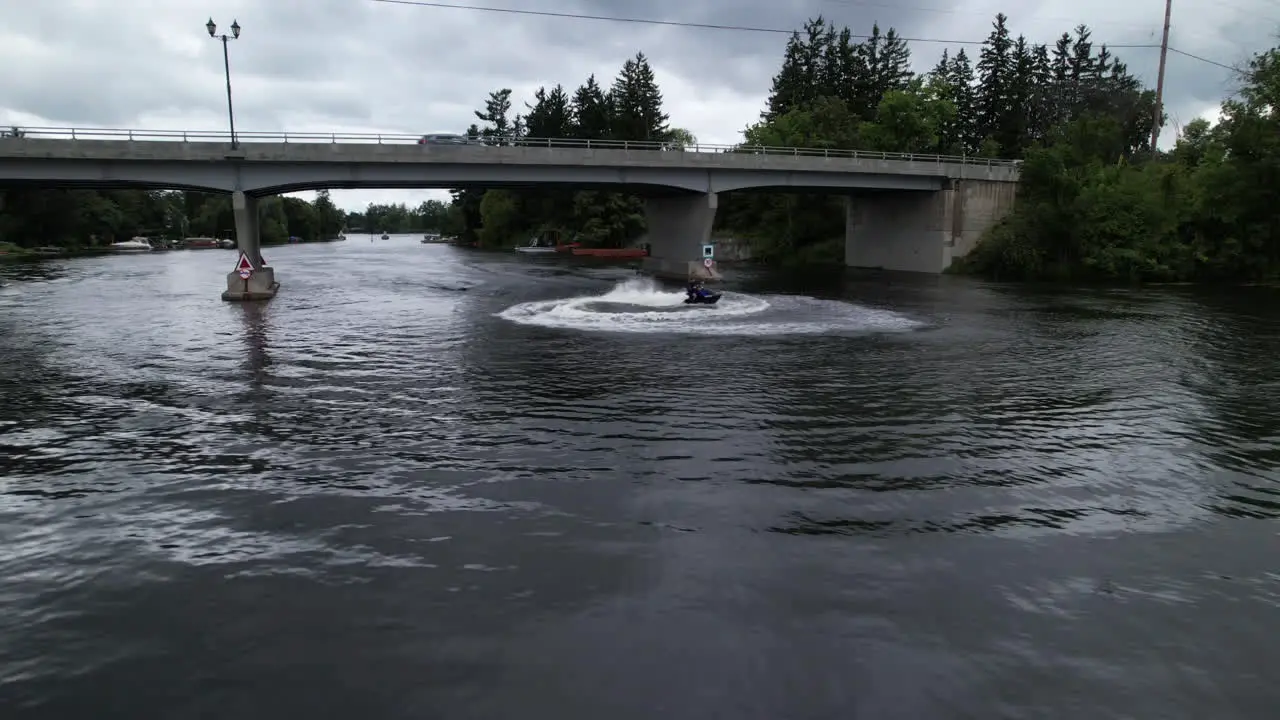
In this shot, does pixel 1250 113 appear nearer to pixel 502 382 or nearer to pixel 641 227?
pixel 502 382

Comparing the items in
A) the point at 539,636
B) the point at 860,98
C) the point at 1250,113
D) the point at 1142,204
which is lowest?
the point at 539,636

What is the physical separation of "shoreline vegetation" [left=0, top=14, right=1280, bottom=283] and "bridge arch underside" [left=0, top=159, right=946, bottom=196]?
4.28 m

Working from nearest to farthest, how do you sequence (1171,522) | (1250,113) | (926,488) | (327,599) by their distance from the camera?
(327,599) < (1171,522) < (926,488) < (1250,113)

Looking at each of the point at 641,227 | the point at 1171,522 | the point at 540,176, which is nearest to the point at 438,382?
the point at 1171,522

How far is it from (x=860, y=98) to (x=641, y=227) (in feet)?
117

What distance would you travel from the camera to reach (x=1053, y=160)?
56.7 m

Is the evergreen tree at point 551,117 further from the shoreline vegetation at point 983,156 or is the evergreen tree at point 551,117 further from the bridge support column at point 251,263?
the bridge support column at point 251,263

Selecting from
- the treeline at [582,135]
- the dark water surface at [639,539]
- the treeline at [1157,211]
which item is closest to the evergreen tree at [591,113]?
the treeline at [582,135]

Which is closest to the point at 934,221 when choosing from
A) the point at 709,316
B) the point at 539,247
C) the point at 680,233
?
the point at 680,233

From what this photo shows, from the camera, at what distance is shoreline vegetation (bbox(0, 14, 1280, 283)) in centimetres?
5250

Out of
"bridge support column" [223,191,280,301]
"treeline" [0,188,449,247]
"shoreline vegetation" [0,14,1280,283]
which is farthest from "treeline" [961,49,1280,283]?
"treeline" [0,188,449,247]

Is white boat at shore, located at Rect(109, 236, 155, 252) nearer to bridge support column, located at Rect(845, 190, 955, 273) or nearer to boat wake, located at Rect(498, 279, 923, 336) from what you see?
bridge support column, located at Rect(845, 190, 955, 273)

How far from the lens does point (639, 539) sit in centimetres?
908

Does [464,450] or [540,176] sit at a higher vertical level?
[540,176]
